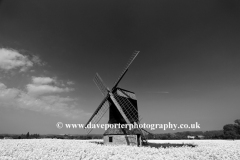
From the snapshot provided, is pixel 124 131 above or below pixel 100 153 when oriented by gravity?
above

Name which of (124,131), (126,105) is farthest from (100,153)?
(126,105)

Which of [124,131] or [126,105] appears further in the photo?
[126,105]

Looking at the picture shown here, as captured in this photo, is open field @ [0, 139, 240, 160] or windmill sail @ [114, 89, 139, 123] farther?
windmill sail @ [114, 89, 139, 123]

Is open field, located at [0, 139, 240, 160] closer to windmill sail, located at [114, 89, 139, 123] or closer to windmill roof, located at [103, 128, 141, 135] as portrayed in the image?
windmill roof, located at [103, 128, 141, 135]

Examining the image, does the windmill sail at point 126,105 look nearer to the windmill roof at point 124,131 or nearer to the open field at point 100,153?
the windmill roof at point 124,131

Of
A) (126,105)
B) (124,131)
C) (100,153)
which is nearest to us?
(100,153)

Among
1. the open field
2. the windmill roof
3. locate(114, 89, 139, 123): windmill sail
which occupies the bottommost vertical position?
the open field

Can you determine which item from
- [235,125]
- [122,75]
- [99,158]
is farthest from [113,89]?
[235,125]

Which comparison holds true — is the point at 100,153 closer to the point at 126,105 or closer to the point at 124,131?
the point at 124,131

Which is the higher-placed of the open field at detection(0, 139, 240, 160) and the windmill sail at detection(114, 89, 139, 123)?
the windmill sail at detection(114, 89, 139, 123)

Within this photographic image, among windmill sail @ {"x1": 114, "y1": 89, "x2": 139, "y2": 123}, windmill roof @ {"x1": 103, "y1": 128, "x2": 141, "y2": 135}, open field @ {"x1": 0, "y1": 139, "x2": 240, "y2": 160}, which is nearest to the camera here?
open field @ {"x1": 0, "y1": 139, "x2": 240, "y2": 160}

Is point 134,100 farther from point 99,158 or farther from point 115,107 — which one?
point 99,158

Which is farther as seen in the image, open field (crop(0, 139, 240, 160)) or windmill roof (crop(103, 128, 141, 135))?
windmill roof (crop(103, 128, 141, 135))

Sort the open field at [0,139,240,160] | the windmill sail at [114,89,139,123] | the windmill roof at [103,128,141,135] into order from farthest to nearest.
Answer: the windmill sail at [114,89,139,123] < the windmill roof at [103,128,141,135] < the open field at [0,139,240,160]
